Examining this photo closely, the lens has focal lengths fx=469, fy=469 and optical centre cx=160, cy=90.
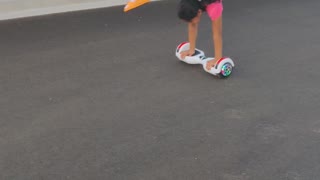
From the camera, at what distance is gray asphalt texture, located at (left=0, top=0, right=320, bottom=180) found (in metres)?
3.14

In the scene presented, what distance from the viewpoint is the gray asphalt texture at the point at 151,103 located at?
3.14 meters

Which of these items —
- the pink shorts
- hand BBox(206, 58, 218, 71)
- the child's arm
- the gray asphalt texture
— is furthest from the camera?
the child's arm

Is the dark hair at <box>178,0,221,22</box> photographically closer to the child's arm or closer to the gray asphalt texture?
the child's arm

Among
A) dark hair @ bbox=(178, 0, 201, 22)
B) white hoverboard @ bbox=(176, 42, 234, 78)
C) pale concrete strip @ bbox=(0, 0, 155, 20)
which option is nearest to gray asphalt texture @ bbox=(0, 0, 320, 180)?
white hoverboard @ bbox=(176, 42, 234, 78)

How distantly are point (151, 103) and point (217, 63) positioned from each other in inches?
33.4

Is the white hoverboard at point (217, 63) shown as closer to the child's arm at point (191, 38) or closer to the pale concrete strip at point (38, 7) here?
the child's arm at point (191, 38)

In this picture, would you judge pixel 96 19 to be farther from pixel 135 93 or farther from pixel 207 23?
pixel 135 93

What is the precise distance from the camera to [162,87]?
14.3 ft

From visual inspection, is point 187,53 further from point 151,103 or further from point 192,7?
point 151,103

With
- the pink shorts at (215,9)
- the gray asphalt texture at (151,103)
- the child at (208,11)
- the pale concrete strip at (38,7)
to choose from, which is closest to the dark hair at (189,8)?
the child at (208,11)

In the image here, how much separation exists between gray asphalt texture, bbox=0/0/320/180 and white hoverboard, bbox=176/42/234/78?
0.07 m

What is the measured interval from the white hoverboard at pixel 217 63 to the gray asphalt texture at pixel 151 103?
7 cm

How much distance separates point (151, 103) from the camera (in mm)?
4008

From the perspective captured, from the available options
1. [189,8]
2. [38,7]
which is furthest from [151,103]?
[38,7]
